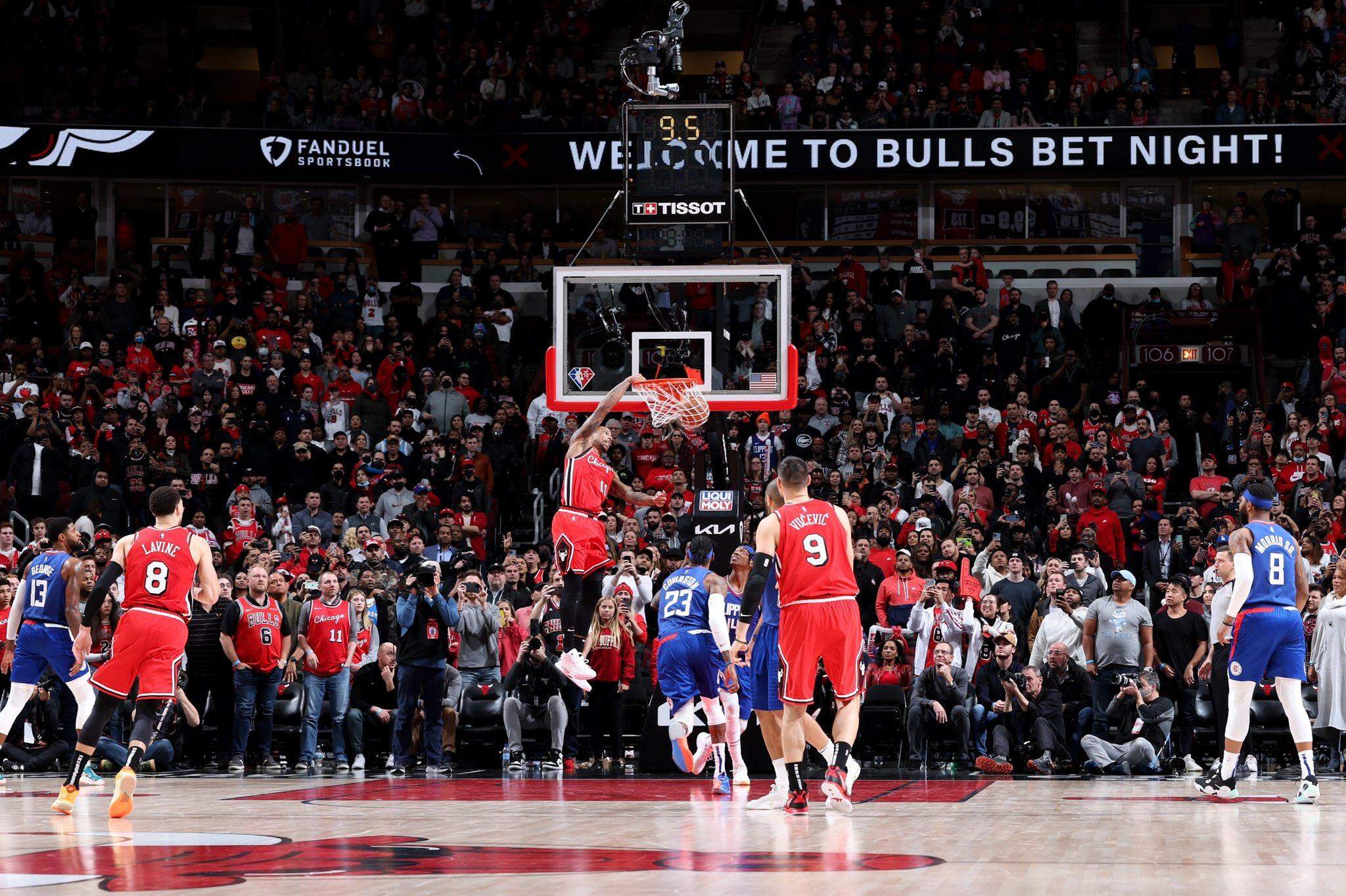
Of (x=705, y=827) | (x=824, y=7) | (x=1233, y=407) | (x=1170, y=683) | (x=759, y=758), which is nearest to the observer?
(x=705, y=827)

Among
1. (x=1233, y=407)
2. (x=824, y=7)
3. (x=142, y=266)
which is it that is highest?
(x=824, y=7)

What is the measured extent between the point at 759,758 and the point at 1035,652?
10.4ft

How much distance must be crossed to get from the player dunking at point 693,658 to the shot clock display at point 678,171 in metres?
4.54

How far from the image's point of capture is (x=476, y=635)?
15.8 m

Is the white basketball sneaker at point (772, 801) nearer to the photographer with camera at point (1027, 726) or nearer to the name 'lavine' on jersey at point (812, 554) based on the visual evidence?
the name 'lavine' on jersey at point (812, 554)

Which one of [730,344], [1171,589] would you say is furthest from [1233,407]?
[730,344]

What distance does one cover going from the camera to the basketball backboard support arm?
50.1 ft

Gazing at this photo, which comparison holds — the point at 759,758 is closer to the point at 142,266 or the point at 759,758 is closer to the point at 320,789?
the point at 320,789

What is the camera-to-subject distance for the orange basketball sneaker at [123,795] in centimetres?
975

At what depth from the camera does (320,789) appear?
1255 centimetres

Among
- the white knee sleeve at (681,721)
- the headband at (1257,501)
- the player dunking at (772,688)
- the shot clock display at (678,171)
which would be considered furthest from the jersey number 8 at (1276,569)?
the shot clock display at (678,171)

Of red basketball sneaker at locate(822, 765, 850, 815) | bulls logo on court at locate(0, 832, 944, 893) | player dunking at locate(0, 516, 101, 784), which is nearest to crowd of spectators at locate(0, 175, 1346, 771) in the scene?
player dunking at locate(0, 516, 101, 784)

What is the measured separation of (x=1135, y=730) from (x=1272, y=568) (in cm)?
410

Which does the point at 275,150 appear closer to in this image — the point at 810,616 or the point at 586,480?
the point at 586,480
